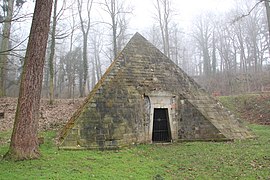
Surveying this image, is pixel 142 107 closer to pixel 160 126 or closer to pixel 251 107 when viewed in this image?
pixel 160 126

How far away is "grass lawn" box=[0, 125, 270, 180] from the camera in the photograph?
18.4ft

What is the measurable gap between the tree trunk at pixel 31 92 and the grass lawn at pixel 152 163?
392 millimetres

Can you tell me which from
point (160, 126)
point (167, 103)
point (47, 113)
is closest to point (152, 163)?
point (167, 103)

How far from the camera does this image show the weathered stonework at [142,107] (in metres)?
8.77

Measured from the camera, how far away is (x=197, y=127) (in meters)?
10.2

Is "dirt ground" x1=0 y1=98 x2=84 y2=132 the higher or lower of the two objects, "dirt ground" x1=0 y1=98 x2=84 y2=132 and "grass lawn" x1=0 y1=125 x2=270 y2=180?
the higher

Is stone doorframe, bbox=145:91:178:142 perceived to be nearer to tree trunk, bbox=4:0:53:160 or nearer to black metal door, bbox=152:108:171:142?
black metal door, bbox=152:108:171:142

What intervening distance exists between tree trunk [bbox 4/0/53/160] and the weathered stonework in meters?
1.97

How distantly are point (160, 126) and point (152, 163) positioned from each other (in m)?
4.58

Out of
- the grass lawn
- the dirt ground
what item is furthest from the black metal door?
the dirt ground

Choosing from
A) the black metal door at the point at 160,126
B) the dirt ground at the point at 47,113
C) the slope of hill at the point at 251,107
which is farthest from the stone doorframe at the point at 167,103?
the slope of hill at the point at 251,107

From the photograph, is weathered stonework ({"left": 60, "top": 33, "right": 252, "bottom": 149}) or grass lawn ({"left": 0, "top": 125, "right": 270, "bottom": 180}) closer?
grass lawn ({"left": 0, "top": 125, "right": 270, "bottom": 180})

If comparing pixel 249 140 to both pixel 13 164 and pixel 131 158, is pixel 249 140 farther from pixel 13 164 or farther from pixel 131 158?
pixel 13 164

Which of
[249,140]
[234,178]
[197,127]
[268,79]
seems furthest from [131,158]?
[268,79]
